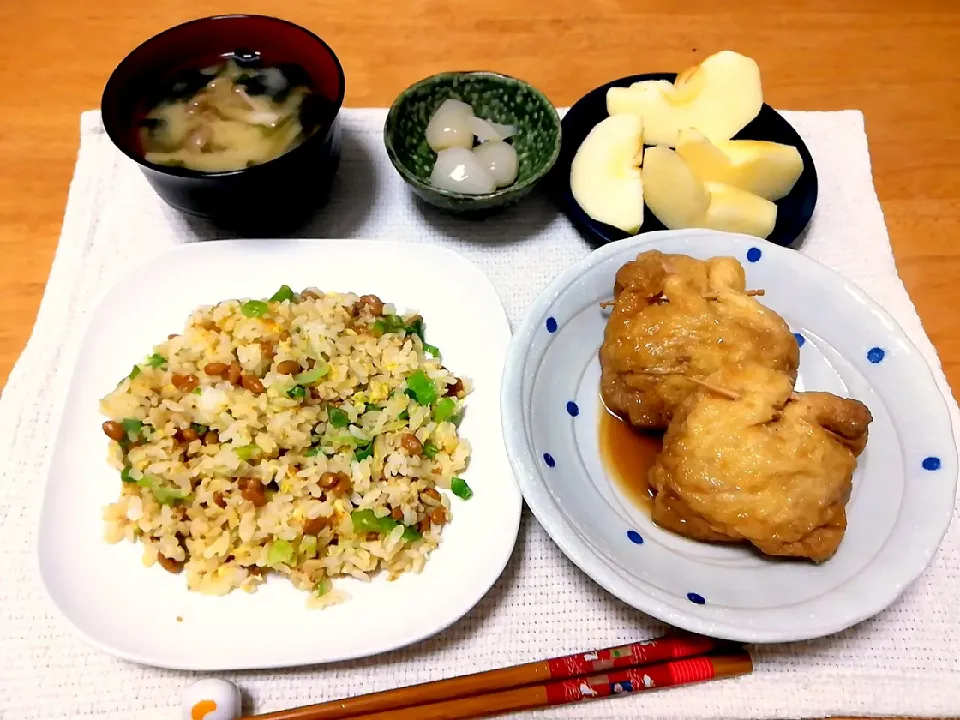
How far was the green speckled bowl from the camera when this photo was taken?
216cm

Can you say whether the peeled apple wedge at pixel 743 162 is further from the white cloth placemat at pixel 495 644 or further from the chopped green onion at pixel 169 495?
the chopped green onion at pixel 169 495

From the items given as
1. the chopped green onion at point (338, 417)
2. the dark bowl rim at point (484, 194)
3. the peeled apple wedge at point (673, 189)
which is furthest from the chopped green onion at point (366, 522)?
the peeled apple wedge at point (673, 189)

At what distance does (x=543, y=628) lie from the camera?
1.61m

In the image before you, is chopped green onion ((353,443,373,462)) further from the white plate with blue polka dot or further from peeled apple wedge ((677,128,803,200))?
peeled apple wedge ((677,128,803,200))

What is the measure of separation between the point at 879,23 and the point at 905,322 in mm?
1678

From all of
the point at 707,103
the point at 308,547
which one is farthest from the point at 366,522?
the point at 707,103

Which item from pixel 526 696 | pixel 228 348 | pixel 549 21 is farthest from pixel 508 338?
pixel 549 21

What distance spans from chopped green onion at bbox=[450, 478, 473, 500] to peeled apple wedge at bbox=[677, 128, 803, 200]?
1.21 meters

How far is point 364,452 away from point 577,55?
2.02 m

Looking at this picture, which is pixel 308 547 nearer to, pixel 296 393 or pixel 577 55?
pixel 296 393

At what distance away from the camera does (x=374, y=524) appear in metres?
1.59

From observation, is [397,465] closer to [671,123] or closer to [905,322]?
[671,123]

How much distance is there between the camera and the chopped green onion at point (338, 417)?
1.74 metres

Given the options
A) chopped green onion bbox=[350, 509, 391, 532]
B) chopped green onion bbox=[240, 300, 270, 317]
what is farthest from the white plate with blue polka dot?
chopped green onion bbox=[240, 300, 270, 317]
